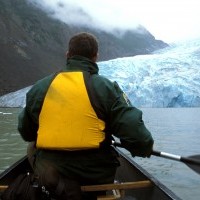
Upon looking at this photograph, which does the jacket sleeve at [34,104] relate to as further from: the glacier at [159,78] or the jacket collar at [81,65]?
the glacier at [159,78]

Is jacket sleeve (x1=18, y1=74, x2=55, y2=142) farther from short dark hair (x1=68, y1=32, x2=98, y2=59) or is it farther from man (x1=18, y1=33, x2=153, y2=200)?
short dark hair (x1=68, y1=32, x2=98, y2=59)

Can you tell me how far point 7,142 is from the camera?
13.1 m

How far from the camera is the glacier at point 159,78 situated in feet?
118

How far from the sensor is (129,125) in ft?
7.02

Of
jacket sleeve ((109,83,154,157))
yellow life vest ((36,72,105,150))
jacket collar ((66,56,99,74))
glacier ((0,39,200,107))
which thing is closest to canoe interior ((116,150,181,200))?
jacket sleeve ((109,83,154,157))

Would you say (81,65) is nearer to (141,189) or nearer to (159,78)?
(141,189)

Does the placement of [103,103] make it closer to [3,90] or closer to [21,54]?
[3,90]

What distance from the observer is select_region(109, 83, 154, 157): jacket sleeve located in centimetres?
215

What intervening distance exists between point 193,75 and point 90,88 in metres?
35.4

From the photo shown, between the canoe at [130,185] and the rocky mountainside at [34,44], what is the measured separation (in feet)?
187

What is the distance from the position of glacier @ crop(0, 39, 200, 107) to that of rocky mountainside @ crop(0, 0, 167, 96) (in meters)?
25.6

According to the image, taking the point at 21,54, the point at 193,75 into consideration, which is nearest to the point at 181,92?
the point at 193,75

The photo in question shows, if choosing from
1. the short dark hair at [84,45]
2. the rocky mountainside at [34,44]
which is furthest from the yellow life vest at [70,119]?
the rocky mountainside at [34,44]

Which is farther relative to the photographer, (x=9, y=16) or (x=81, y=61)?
(x=9, y=16)
